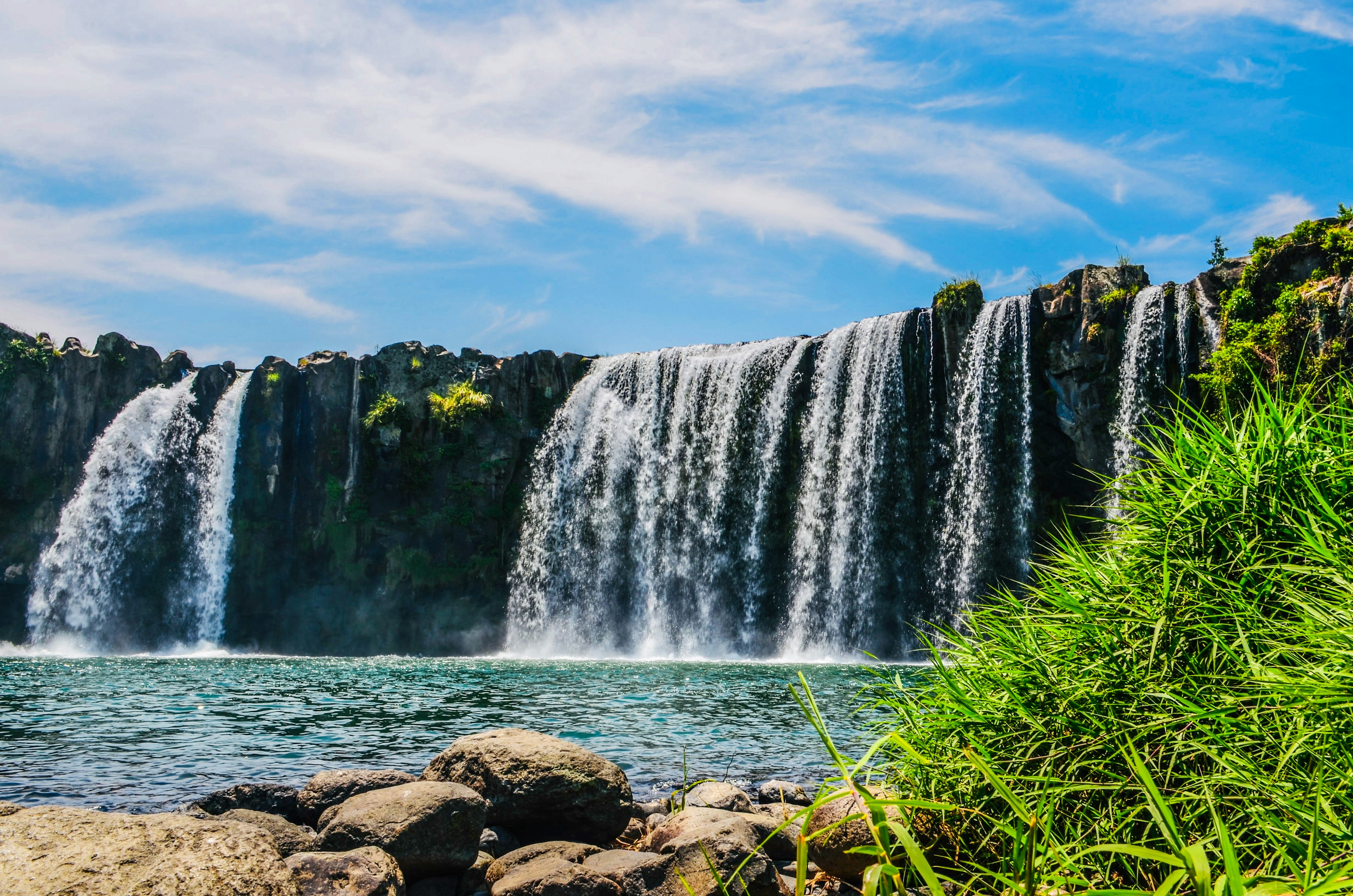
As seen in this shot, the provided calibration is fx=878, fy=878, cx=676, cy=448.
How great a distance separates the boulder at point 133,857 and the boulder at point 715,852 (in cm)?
231

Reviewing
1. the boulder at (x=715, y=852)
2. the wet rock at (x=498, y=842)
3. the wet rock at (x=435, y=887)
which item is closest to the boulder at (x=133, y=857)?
the wet rock at (x=435, y=887)

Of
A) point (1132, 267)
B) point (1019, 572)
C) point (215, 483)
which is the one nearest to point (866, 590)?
point (1019, 572)

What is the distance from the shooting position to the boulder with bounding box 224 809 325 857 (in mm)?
→ 6309

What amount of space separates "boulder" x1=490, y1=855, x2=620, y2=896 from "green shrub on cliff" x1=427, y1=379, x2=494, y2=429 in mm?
29591

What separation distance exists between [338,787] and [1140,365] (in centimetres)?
2223

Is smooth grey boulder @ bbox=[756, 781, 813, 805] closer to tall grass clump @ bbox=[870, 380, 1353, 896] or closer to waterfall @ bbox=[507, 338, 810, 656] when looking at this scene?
tall grass clump @ bbox=[870, 380, 1353, 896]

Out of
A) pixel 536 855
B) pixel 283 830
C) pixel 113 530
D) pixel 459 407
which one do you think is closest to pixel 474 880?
pixel 536 855

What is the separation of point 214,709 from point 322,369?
2388 cm

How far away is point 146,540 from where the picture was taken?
34.7 meters

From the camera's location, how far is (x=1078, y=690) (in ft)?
10.9

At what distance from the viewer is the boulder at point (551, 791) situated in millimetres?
7137

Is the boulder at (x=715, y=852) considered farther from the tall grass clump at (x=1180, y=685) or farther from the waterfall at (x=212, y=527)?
the waterfall at (x=212, y=527)

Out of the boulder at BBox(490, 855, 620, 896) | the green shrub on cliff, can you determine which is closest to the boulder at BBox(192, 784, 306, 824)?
the boulder at BBox(490, 855, 620, 896)

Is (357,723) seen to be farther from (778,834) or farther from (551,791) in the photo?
(778,834)
